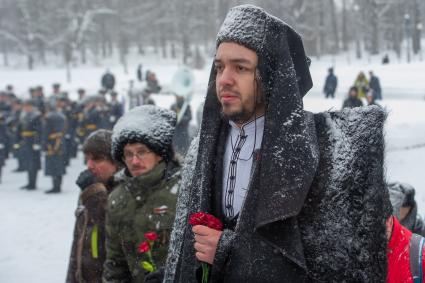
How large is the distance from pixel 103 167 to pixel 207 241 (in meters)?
2.31

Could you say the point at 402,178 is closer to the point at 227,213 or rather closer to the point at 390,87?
the point at 227,213

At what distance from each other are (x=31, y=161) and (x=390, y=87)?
19.8m

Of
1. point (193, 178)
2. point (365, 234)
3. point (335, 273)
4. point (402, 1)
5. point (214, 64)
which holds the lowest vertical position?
point (335, 273)

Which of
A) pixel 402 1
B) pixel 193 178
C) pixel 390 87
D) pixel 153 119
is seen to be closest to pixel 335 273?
pixel 193 178

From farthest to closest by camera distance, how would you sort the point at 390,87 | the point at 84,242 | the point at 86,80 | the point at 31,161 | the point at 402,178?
the point at 86,80, the point at 390,87, the point at 31,161, the point at 402,178, the point at 84,242

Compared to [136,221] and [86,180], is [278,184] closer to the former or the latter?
[136,221]

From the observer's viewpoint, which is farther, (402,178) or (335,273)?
(402,178)

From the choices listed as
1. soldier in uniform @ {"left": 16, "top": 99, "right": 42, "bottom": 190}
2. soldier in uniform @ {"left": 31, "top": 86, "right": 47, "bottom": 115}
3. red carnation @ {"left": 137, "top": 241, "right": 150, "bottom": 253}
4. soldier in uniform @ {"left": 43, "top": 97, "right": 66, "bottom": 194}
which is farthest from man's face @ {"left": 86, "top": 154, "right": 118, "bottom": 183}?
soldier in uniform @ {"left": 31, "top": 86, "right": 47, "bottom": 115}

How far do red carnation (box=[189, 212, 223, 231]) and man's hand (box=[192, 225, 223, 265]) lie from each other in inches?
0.4

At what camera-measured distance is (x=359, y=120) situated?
167cm

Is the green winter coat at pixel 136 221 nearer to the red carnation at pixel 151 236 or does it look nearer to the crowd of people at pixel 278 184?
the red carnation at pixel 151 236

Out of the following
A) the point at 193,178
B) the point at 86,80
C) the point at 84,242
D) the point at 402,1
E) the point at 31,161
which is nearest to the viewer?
the point at 193,178

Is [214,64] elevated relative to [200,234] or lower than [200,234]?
elevated

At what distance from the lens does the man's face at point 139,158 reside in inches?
119
